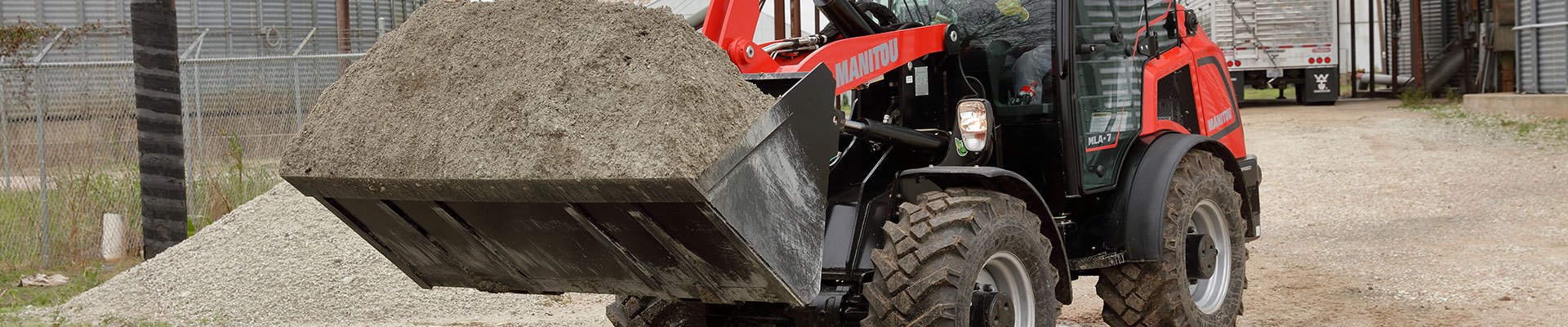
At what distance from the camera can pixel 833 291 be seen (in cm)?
495

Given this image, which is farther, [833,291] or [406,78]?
[833,291]

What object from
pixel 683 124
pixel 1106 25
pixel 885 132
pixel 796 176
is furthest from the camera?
pixel 1106 25

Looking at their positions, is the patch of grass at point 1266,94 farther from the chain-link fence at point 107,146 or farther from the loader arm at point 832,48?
the loader arm at point 832,48

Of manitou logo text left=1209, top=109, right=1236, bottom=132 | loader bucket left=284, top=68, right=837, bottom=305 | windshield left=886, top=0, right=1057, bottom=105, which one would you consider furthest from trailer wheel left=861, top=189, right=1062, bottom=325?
manitou logo text left=1209, top=109, right=1236, bottom=132

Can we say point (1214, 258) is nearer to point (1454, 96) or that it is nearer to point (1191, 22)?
point (1191, 22)

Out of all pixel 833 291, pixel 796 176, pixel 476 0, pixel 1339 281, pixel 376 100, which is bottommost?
pixel 1339 281

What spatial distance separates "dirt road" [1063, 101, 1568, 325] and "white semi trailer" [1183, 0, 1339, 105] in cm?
447

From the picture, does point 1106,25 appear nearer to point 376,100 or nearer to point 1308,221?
point 376,100

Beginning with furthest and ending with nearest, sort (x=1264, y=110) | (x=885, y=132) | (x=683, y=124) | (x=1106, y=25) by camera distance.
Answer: (x=1264, y=110) → (x=1106, y=25) → (x=885, y=132) → (x=683, y=124)

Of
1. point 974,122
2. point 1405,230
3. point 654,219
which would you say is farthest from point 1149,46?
point 1405,230

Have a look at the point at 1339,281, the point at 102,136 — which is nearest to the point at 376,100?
the point at 1339,281

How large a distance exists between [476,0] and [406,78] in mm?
339

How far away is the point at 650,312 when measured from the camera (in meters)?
6.00

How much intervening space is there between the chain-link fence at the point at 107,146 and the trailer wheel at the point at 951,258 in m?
8.14
